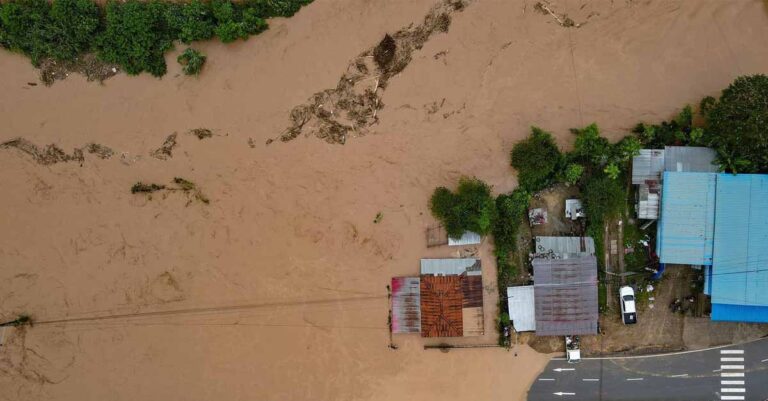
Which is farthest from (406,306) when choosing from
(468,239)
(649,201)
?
(649,201)

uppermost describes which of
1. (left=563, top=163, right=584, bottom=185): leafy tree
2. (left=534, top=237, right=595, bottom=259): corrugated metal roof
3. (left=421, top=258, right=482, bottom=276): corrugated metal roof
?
(left=563, top=163, right=584, bottom=185): leafy tree

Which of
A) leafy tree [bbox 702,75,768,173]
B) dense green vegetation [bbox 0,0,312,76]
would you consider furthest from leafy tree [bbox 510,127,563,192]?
dense green vegetation [bbox 0,0,312,76]

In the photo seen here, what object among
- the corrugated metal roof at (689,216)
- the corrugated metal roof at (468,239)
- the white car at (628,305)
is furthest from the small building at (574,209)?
the corrugated metal roof at (468,239)

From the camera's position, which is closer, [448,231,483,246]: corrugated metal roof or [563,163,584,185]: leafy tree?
[563,163,584,185]: leafy tree

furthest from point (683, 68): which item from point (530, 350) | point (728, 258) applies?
point (530, 350)

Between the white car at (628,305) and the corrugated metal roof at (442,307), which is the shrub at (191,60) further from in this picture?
the white car at (628,305)

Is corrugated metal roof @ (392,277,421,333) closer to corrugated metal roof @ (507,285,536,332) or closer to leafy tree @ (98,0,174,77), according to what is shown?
corrugated metal roof @ (507,285,536,332)

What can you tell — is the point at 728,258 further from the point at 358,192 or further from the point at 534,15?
the point at 358,192
